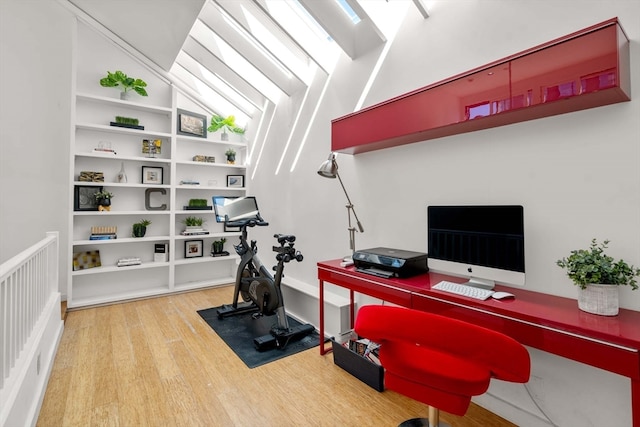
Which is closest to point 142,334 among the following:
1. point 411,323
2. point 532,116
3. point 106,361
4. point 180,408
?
point 106,361

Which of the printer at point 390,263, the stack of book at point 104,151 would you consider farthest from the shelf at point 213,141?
the printer at point 390,263

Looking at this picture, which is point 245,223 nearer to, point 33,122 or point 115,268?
point 115,268

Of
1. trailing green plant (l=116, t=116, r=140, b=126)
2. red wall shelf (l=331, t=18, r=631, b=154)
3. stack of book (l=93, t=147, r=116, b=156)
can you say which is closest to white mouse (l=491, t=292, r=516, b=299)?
red wall shelf (l=331, t=18, r=631, b=154)

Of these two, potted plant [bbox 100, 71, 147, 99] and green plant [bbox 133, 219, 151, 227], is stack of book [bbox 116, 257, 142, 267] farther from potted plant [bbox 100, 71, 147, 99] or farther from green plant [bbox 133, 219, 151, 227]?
potted plant [bbox 100, 71, 147, 99]

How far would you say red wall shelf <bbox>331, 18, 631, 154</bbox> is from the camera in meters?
1.38

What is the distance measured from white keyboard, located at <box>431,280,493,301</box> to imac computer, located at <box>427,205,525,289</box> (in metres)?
0.11

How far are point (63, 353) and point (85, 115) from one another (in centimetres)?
307

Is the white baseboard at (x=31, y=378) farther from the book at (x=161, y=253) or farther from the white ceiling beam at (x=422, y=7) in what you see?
the white ceiling beam at (x=422, y=7)

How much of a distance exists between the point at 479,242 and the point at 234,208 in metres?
2.63

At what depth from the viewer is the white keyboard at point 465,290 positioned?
64.8 inches

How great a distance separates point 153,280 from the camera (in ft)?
15.4

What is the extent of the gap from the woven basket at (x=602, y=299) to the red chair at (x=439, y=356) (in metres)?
0.60

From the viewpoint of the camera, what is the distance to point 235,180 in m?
5.34

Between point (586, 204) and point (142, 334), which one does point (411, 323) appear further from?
point (142, 334)
